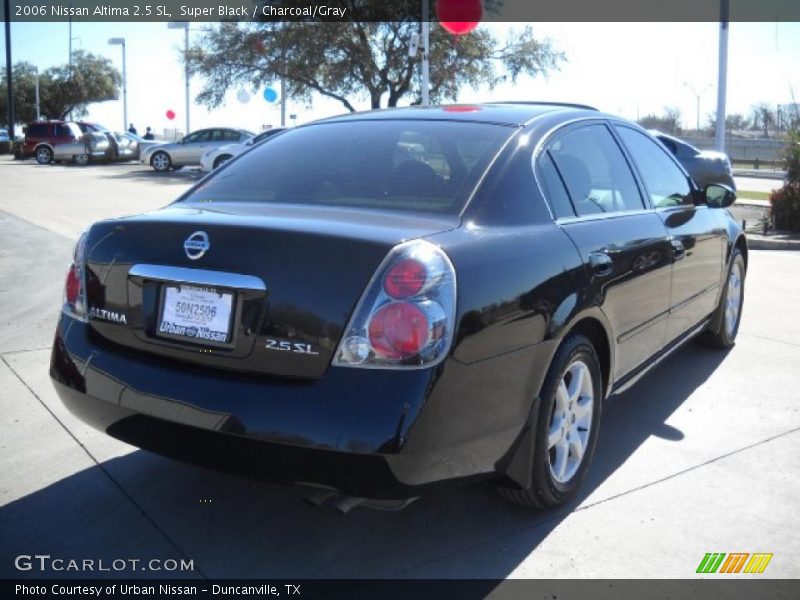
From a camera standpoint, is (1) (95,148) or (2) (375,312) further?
(1) (95,148)

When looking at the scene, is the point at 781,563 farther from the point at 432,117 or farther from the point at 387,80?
the point at 387,80

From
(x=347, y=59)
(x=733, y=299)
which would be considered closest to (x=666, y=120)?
(x=347, y=59)

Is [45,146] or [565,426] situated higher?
[45,146]

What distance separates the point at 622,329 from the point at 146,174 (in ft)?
79.9

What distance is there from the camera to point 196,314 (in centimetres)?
262

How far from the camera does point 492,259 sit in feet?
8.76

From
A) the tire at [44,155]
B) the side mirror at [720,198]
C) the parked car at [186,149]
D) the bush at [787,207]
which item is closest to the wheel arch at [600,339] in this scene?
the side mirror at [720,198]

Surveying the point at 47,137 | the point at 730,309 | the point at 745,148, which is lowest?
the point at 730,309

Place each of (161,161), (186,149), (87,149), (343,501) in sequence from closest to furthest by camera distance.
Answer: (343,501), (186,149), (161,161), (87,149)

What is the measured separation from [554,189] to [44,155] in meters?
33.6

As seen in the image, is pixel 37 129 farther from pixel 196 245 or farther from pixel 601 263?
pixel 601 263

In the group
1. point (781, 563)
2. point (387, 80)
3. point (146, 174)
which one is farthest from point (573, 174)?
point (387, 80)

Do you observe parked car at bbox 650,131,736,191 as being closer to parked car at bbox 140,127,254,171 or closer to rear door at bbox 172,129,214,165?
parked car at bbox 140,127,254,171
